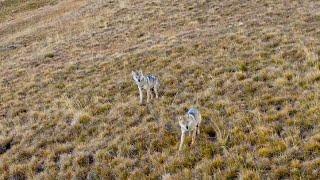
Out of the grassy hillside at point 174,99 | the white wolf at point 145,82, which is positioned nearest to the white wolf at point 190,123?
the grassy hillside at point 174,99

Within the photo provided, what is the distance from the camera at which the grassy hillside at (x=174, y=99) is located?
34.8 feet

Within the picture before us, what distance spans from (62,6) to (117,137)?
104ft

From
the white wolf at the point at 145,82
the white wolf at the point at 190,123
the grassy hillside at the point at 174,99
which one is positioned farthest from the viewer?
the white wolf at the point at 145,82

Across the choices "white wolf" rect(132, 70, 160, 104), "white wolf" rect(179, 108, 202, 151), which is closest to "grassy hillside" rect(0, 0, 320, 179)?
"white wolf" rect(179, 108, 202, 151)

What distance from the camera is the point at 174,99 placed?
1427 cm

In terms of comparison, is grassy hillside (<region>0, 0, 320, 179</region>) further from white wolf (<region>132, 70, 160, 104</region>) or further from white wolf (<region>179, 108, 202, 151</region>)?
white wolf (<region>132, 70, 160, 104</region>)

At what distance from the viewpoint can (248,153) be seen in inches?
401

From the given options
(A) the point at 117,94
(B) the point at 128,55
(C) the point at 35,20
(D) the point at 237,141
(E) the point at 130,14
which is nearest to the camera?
(D) the point at 237,141

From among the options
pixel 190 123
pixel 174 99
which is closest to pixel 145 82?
pixel 174 99

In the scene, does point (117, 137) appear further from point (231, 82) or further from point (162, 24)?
point (162, 24)

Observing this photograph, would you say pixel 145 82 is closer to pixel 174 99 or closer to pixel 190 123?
pixel 174 99

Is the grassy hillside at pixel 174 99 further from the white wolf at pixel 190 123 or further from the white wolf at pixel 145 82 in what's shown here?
the white wolf at pixel 145 82

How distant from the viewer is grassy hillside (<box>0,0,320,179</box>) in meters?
10.6

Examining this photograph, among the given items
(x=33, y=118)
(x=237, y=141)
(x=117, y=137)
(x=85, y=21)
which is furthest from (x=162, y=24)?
(x=237, y=141)
